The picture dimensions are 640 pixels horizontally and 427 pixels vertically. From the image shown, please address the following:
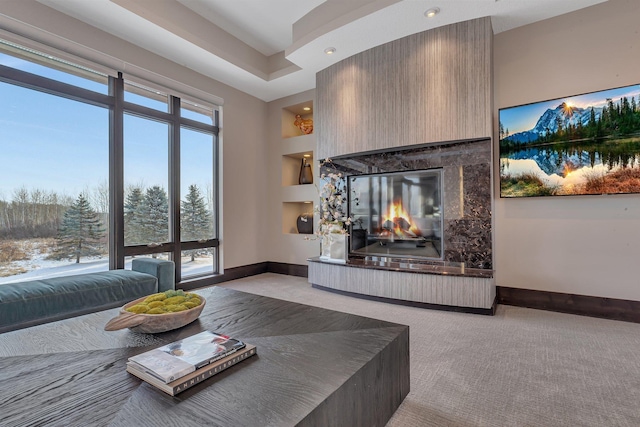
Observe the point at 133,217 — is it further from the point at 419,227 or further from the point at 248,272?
the point at 419,227

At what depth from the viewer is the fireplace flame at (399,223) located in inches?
139

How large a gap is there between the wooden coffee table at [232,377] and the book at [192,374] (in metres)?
0.02

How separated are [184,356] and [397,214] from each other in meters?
3.01

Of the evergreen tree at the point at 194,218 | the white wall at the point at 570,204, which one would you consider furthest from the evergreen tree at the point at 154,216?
the white wall at the point at 570,204

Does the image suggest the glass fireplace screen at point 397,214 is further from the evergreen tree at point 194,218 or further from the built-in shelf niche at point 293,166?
the evergreen tree at point 194,218

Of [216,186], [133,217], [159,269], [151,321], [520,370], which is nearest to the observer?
[151,321]

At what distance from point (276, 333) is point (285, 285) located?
273 centimetres

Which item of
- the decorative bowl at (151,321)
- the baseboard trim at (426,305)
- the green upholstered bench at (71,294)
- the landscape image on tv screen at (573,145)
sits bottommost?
Answer: the baseboard trim at (426,305)

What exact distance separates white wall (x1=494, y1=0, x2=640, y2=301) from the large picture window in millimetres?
3697

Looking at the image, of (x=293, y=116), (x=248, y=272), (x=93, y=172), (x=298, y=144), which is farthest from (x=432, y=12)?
(x=248, y=272)

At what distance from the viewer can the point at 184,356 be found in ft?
3.45

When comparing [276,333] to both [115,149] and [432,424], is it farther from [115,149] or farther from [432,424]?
[115,149]

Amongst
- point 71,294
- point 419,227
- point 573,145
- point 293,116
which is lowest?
point 71,294

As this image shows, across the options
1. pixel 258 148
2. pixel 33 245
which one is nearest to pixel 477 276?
pixel 258 148
